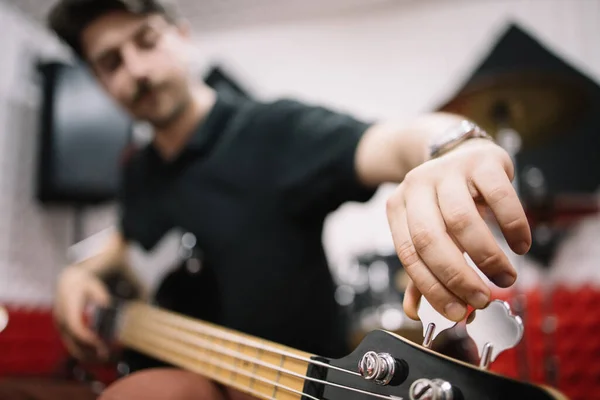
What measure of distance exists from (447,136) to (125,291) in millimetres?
1313

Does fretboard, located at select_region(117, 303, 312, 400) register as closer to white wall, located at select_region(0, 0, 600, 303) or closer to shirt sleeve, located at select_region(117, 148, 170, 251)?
shirt sleeve, located at select_region(117, 148, 170, 251)

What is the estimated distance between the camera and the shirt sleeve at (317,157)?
0.72m

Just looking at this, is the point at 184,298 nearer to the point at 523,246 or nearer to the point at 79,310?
the point at 79,310

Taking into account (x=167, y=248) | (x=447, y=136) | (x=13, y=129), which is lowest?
(x=167, y=248)

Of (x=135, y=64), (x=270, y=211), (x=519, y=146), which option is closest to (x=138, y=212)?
(x=135, y=64)

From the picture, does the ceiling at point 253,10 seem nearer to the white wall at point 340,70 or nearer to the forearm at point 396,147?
the white wall at point 340,70

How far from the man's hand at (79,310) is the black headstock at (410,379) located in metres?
0.92

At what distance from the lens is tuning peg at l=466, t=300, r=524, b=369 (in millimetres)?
337

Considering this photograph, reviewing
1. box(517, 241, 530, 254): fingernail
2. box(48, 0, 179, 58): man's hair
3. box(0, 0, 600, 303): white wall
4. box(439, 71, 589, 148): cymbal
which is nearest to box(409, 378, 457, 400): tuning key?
box(517, 241, 530, 254): fingernail

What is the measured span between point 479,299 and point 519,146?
1.53 m

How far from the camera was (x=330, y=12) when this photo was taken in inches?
110

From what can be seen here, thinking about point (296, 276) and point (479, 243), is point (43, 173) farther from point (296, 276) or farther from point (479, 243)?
point (479, 243)

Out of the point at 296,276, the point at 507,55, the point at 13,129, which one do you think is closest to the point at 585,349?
the point at 507,55

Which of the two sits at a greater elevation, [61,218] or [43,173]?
[43,173]
